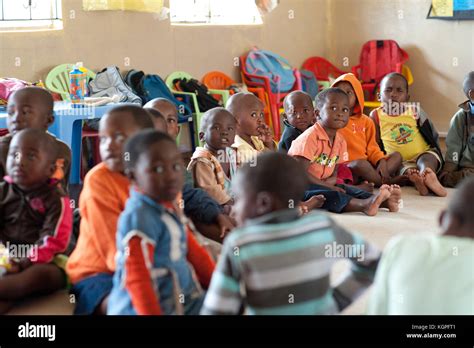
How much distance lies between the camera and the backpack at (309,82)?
707cm

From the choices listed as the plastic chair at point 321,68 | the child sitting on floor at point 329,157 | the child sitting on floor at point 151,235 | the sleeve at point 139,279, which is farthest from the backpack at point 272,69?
the sleeve at point 139,279

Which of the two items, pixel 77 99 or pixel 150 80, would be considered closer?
pixel 77 99

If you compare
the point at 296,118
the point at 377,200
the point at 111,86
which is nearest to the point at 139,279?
the point at 377,200

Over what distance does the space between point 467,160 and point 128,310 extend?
3.33m

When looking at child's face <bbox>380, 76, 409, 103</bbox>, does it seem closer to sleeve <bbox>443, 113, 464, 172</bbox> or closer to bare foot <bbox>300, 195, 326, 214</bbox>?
sleeve <bbox>443, 113, 464, 172</bbox>

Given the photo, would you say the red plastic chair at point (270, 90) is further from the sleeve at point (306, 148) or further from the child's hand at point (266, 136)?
the sleeve at point (306, 148)

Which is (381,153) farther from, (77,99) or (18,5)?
(18,5)

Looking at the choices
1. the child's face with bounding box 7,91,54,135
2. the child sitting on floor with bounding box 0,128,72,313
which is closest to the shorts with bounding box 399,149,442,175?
the child's face with bounding box 7,91,54,135

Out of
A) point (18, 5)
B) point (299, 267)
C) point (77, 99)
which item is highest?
point (18, 5)

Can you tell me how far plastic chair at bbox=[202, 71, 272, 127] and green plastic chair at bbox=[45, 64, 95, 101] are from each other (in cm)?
119

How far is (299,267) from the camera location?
1.90 meters

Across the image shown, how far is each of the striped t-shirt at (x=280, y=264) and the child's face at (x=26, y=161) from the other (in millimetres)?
1089
